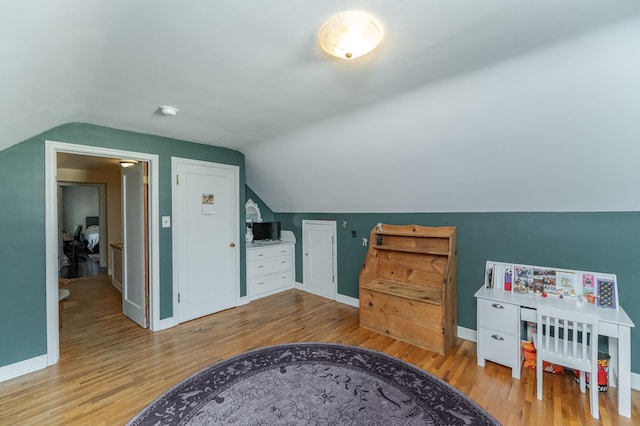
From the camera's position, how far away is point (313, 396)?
2.05 m

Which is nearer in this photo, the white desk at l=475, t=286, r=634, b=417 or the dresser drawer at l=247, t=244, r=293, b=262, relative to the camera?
the white desk at l=475, t=286, r=634, b=417

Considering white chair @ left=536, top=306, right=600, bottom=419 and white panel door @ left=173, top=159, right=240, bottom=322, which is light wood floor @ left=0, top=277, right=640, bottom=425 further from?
white panel door @ left=173, top=159, right=240, bottom=322

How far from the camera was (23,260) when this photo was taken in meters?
2.41

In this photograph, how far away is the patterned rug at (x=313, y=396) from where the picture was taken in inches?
71.9

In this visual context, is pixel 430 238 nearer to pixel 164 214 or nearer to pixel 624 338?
pixel 624 338

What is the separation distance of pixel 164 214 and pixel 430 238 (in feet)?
10.4

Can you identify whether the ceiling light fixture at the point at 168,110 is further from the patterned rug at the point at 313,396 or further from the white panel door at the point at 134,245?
the patterned rug at the point at 313,396

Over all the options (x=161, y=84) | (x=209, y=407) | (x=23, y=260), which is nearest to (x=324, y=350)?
(x=209, y=407)

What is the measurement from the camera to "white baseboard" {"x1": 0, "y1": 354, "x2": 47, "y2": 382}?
231 cm

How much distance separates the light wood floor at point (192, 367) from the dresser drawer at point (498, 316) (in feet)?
1.25

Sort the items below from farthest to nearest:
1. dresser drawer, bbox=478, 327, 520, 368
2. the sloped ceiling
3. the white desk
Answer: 1. dresser drawer, bbox=478, 327, 520, 368
2. the white desk
3. the sloped ceiling

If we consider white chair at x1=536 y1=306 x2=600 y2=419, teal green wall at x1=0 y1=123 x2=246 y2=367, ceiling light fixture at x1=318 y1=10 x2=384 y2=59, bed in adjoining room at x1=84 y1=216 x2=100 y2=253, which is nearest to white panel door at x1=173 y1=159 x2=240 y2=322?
teal green wall at x1=0 y1=123 x2=246 y2=367

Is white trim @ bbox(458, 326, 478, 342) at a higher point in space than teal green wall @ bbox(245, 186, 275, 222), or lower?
lower

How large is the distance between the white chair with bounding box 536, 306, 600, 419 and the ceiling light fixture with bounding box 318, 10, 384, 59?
2.28 meters
